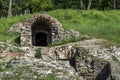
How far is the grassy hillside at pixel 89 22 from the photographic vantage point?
25266mm

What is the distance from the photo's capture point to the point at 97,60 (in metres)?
19.3

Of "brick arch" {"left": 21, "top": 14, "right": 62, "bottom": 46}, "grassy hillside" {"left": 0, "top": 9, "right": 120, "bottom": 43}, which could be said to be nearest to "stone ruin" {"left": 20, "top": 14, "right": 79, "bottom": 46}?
"brick arch" {"left": 21, "top": 14, "right": 62, "bottom": 46}

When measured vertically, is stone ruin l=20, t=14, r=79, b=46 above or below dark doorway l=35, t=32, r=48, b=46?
above

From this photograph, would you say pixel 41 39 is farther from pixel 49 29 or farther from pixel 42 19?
pixel 42 19

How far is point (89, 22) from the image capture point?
2930 cm

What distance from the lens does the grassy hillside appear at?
2527cm

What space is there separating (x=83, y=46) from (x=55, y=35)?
163 inches

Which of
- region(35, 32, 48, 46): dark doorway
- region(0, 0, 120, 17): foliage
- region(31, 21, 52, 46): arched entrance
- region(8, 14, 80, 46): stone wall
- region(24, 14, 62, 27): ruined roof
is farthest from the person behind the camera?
region(0, 0, 120, 17): foliage

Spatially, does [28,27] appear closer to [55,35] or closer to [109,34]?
[55,35]

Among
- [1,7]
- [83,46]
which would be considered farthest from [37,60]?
[1,7]

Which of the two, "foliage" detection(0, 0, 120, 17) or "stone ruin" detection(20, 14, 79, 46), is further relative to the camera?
"foliage" detection(0, 0, 120, 17)

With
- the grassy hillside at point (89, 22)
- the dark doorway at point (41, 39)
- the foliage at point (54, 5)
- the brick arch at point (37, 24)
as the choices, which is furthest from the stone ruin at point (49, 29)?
the foliage at point (54, 5)

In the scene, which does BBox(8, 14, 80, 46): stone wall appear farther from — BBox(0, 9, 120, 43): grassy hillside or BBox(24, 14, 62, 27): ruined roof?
BBox(0, 9, 120, 43): grassy hillside

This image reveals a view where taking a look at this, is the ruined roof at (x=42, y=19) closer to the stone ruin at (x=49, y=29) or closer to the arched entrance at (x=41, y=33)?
the stone ruin at (x=49, y=29)
